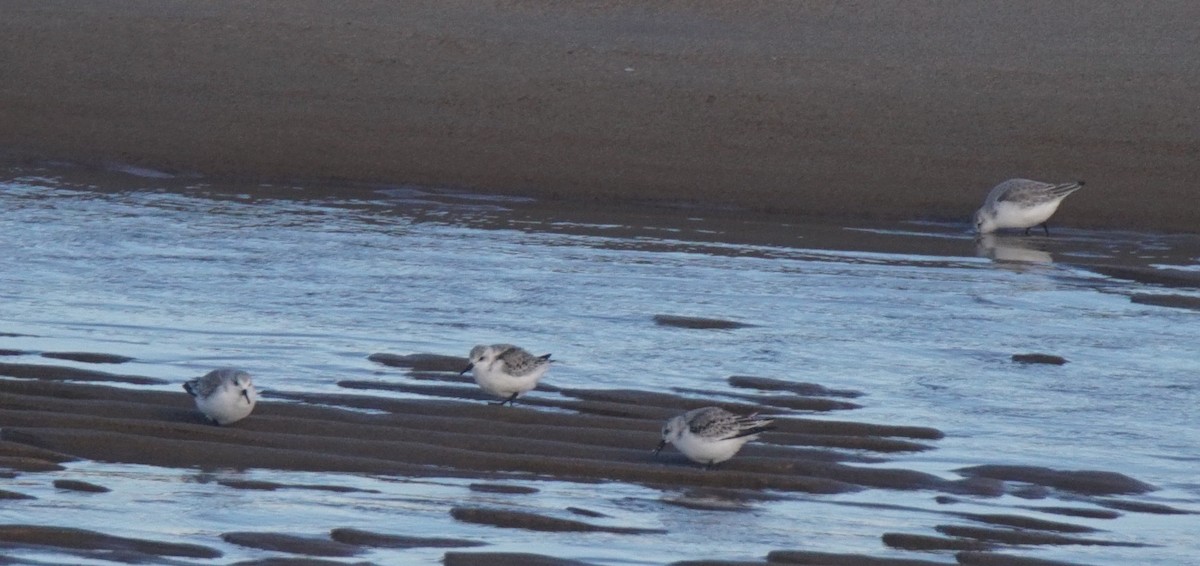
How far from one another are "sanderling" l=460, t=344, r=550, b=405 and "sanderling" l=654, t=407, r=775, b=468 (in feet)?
3.48

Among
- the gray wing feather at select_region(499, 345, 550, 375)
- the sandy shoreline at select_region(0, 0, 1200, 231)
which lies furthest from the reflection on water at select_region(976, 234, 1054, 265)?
the gray wing feather at select_region(499, 345, 550, 375)

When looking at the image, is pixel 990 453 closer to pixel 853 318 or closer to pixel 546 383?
pixel 546 383

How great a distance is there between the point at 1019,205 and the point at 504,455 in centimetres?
764

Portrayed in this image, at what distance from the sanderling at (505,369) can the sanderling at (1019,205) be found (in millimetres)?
6768

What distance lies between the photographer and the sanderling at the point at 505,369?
8.70m

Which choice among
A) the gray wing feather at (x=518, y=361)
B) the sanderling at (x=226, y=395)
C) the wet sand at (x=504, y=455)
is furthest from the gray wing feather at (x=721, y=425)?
the sanderling at (x=226, y=395)

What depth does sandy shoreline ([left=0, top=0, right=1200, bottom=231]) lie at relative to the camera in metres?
16.9

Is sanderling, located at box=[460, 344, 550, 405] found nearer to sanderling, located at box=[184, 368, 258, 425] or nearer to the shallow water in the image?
the shallow water

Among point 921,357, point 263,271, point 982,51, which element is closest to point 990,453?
point 921,357

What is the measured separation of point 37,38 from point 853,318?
40.7ft

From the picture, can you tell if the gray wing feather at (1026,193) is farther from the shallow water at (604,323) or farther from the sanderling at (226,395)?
the sanderling at (226,395)

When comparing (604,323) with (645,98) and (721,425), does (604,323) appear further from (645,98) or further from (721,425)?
(645,98)

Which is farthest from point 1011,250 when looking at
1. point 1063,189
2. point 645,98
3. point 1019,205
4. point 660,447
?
point 660,447

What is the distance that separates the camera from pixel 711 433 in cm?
776
